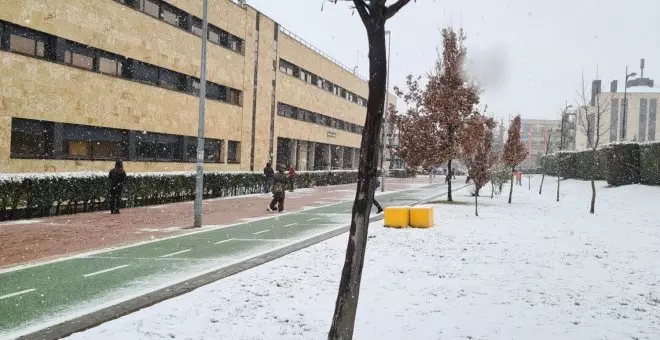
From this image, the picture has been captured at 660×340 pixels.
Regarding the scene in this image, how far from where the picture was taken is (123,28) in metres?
24.2

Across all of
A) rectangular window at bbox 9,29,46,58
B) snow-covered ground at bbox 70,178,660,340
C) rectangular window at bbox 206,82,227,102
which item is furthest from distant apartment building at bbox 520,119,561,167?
snow-covered ground at bbox 70,178,660,340

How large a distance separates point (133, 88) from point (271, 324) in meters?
21.5

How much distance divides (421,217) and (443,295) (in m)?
8.01

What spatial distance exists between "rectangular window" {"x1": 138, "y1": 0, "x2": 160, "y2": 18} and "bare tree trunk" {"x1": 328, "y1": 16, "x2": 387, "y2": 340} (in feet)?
77.2

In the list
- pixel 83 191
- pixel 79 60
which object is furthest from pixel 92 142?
pixel 83 191

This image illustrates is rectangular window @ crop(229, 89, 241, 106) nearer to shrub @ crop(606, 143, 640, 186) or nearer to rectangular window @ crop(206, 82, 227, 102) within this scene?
rectangular window @ crop(206, 82, 227, 102)

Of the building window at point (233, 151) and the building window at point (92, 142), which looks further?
the building window at point (233, 151)

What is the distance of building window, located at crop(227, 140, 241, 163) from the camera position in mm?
34622

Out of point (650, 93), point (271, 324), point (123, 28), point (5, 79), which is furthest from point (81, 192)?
point (650, 93)

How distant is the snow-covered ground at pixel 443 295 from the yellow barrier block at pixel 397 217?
1.79 metres

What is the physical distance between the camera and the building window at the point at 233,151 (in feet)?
114

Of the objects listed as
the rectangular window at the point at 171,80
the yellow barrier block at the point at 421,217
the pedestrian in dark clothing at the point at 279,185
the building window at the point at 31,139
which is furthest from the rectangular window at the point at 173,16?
the yellow barrier block at the point at 421,217

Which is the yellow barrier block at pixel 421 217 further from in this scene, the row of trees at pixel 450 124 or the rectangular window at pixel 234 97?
the rectangular window at pixel 234 97

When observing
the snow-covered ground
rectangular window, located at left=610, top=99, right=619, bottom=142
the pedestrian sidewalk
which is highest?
rectangular window, located at left=610, top=99, right=619, bottom=142
